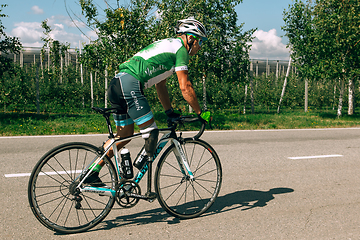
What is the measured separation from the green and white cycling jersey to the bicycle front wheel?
861 mm

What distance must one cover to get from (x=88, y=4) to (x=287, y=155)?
1033 centimetres

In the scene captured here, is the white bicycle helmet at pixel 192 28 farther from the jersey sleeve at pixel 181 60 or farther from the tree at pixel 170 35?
the tree at pixel 170 35

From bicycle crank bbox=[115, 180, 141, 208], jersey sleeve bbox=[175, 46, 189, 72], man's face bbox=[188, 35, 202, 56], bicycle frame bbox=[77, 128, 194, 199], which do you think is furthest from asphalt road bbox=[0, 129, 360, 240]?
man's face bbox=[188, 35, 202, 56]

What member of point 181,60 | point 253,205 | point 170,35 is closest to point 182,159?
point 181,60

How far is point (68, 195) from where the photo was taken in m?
3.32

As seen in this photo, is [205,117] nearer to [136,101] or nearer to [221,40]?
[136,101]

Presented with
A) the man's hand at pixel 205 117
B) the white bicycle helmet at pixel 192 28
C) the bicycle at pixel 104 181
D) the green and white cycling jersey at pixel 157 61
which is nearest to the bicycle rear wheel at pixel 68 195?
the bicycle at pixel 104 181

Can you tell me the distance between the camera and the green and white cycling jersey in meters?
3.20

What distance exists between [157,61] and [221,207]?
2015mm

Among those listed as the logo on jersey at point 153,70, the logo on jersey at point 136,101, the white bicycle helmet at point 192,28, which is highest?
the white bicycle helmet at point 192,28

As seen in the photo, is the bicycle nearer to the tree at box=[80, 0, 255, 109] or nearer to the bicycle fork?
the bicycle fork

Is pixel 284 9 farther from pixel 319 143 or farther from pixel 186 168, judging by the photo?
pixel 186 168

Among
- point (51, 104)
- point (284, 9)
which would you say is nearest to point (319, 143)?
point (284, 9)

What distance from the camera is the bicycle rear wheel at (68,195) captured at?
3.02m
